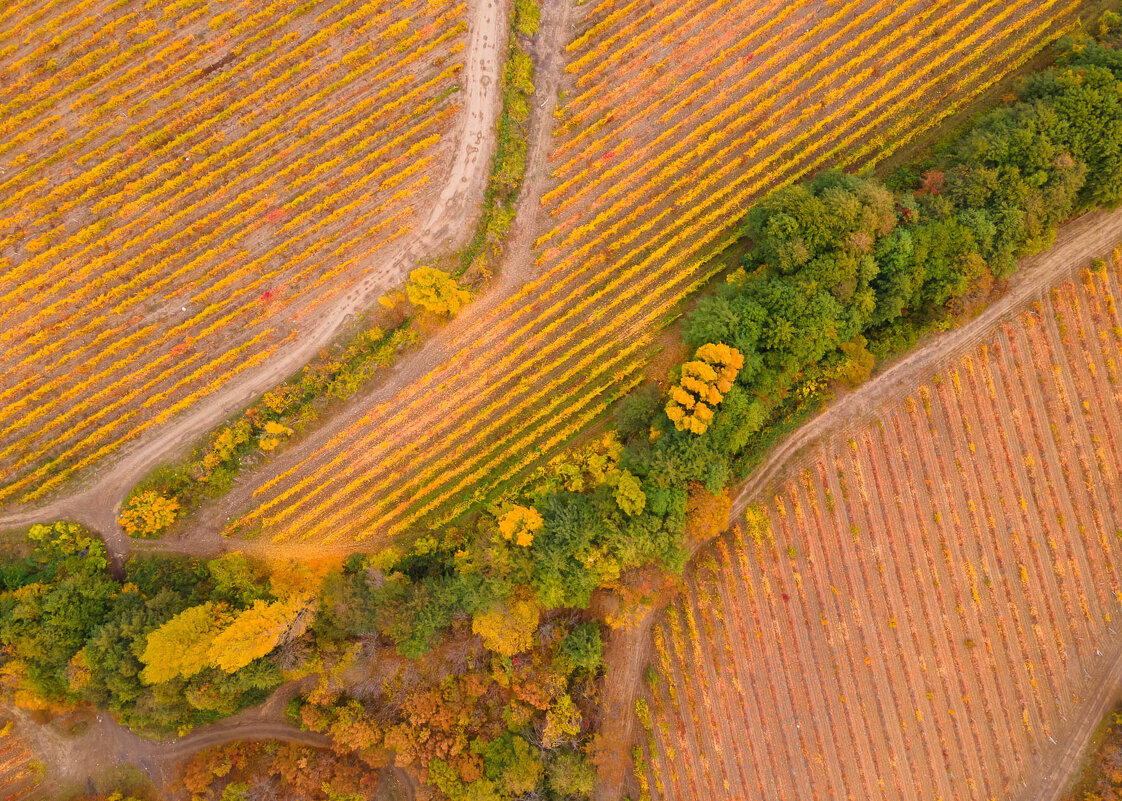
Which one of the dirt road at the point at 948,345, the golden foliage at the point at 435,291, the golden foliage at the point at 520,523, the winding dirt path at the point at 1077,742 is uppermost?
the golden foliage at the point at 435,291

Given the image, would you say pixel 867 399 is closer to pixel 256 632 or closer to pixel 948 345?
pixel 948 345

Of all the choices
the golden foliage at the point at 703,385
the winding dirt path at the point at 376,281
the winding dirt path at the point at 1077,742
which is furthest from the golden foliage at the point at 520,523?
the winding dirt path at the point at 1077,742

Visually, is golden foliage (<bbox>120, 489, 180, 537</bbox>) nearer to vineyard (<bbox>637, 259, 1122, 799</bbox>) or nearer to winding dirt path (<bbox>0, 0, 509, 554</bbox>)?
winding dirt path (<bbox>0, 0, 509, 554</bbox>)

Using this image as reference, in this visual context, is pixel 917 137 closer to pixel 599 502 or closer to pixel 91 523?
pixel 599 502

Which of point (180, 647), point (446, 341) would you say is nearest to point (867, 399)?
point (446, 341)

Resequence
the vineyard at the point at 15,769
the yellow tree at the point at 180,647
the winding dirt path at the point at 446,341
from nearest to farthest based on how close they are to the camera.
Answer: the yellow tree at the point at 180,647 → the vineyard at the point at 15,769 → the winding dirt path at the point at 446,341

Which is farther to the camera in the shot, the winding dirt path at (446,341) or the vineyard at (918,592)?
the winding dirt path at (446,341)

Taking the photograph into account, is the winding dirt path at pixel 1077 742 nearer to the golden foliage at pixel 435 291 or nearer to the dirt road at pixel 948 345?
the dirt road at pixel 948 345
